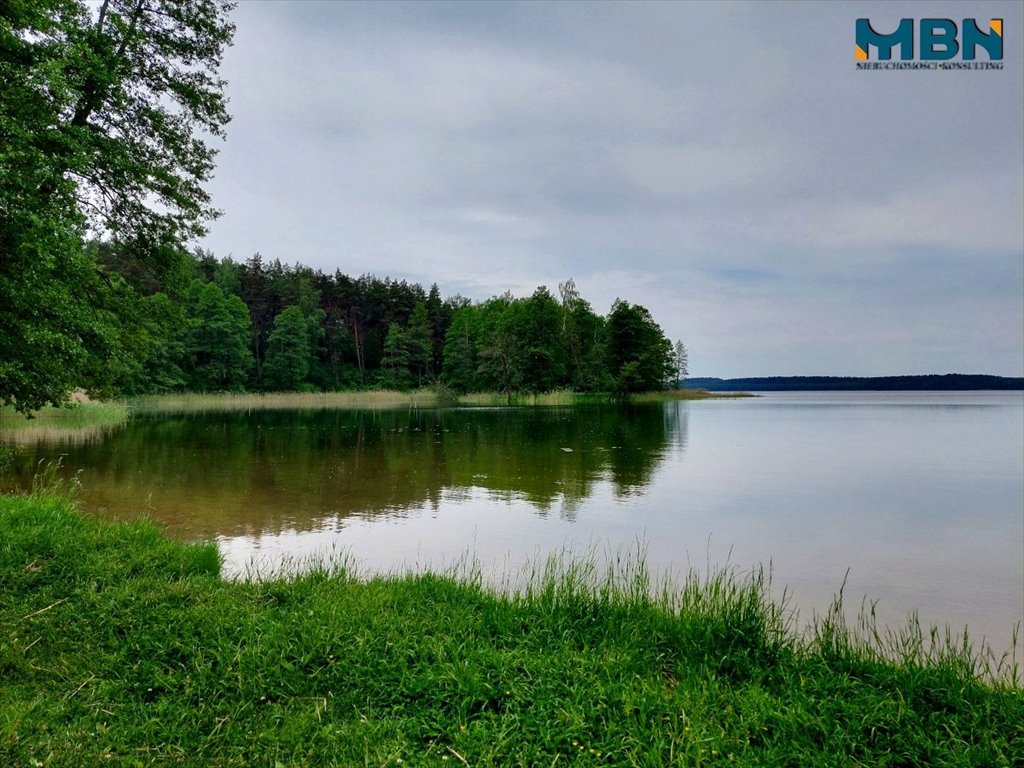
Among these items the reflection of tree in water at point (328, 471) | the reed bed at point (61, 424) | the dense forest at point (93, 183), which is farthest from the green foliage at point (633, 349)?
the dense forest at point (93, 183)

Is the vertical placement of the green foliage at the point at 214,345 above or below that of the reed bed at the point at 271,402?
above

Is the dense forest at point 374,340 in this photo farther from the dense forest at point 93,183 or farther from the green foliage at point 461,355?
the dense forest at point 93,183

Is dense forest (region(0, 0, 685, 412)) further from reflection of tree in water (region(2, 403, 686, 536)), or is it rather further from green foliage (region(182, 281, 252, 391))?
green foliage (region(182, 281, 252, 391))

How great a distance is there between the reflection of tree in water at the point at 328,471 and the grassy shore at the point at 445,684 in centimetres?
548

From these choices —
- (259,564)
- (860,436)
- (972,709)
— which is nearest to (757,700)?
(972,709)

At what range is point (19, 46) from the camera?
364 inches

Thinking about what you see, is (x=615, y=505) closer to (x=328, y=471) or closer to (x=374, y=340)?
(x=328, y=471)

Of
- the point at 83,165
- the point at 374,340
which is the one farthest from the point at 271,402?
the point at 83,165

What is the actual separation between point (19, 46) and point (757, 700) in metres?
13.4

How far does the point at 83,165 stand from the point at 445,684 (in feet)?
36.1

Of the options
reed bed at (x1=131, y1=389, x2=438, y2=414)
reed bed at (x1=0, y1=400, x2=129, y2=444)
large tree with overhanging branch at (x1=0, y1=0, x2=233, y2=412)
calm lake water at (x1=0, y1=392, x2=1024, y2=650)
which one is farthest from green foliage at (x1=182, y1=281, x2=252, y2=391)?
large tree with overhanging branch at (x1=0, y1=0, x2=233, y2=412)

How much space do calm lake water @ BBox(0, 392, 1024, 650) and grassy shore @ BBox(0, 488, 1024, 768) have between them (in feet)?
7.22

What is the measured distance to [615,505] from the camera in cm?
1210

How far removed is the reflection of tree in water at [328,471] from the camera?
11.4m
